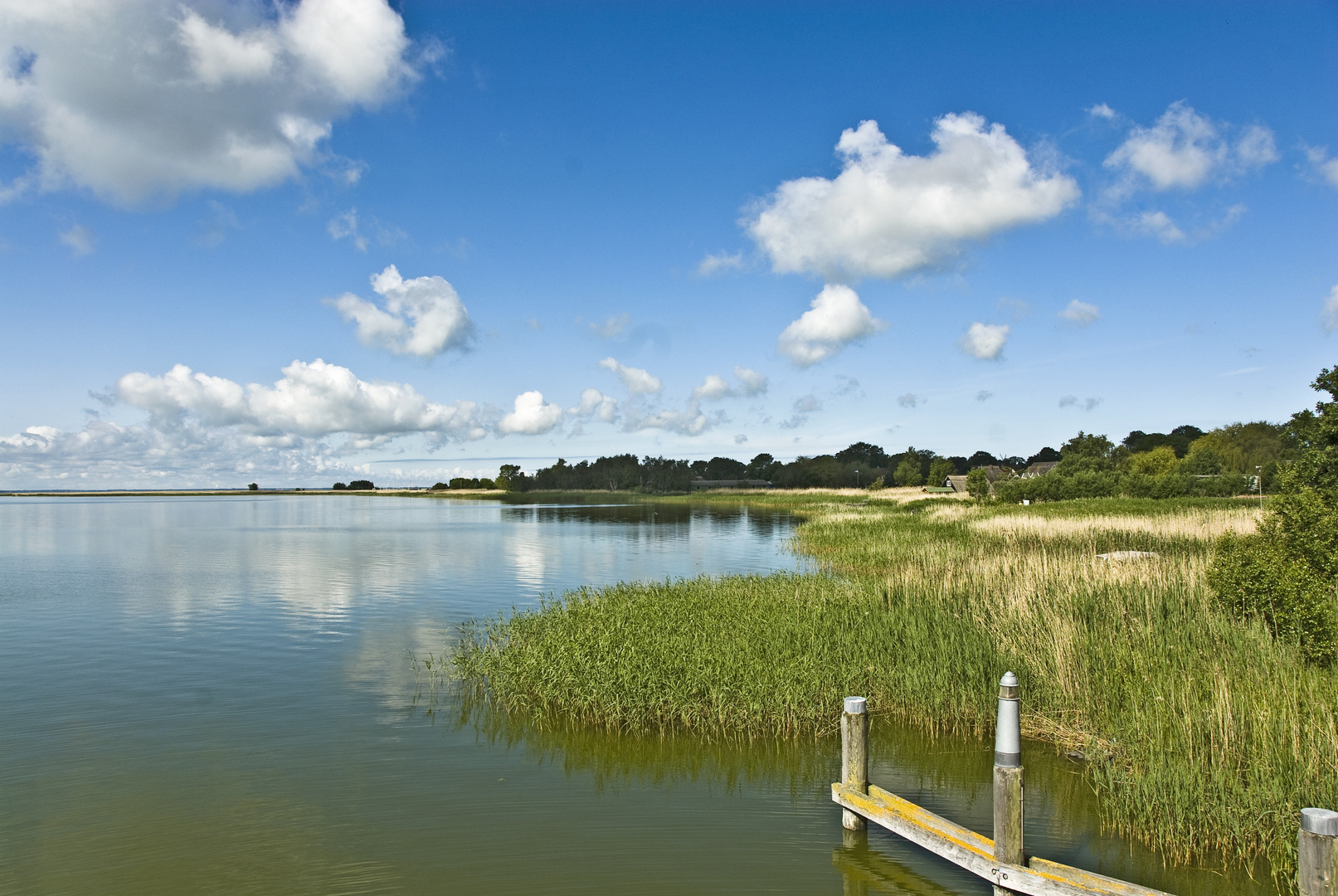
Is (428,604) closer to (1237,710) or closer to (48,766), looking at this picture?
(48,766)

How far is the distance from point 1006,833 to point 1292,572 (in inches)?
305

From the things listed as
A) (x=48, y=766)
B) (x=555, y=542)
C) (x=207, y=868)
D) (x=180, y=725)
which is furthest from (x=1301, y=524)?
(x=555, y=542)

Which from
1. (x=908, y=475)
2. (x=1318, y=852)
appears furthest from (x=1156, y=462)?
(x=1318, y=852)

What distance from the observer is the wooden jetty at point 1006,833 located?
488 centimetres

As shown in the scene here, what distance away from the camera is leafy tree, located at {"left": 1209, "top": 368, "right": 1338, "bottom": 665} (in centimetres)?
1023

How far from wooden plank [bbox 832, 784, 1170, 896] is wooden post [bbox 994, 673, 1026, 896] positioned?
104 mm

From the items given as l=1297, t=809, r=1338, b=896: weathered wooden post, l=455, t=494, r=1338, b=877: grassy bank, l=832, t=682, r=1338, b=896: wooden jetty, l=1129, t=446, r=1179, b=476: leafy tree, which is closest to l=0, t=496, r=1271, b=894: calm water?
l=455, t=494, r=1338, b=877: grassy bank

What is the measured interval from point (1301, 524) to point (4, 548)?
5459cm

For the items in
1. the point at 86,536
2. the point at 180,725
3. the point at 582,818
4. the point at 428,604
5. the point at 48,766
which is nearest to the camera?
the point at 582,818

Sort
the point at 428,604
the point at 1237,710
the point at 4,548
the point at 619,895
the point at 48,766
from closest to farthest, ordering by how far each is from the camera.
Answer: the point at 619,895 → the point at 1237,710 → the point at 48,766 → the point at 428,604 → the point at 4,548

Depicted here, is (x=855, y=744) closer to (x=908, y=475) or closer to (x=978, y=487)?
(x=978, y=487)

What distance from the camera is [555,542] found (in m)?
43.7

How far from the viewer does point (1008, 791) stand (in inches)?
244

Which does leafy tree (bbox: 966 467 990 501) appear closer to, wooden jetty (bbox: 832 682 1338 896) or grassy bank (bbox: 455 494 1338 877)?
grassy bank (bbox: 455 494 1338 877)
